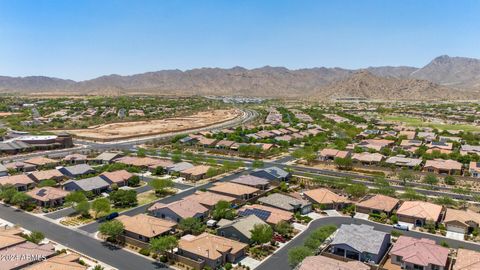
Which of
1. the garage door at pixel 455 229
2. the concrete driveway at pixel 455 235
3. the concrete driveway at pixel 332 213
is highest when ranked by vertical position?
the garage door at pixel 455 229

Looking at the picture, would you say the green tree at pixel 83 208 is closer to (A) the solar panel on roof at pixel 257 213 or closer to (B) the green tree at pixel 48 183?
(B) the green tree at pixel 48 183

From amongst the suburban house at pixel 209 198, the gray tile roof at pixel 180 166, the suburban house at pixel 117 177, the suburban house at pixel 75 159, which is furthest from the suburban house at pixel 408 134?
the suburban house at pixel 75 159

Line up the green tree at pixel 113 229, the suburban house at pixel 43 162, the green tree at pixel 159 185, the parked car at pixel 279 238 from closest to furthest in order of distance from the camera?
the green tree at pixel 113 229, the parked car at pixel 279 238, the green tree at pixel 159 185, the suburban house at pixel 43 162

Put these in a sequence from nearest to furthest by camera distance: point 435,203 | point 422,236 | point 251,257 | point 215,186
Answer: point 251,257 < point 422,236 < point 435,203 < point 215,186

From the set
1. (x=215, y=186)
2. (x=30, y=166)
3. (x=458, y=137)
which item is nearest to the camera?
(x=215, y=186)

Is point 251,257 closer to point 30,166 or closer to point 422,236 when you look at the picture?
point 422,236

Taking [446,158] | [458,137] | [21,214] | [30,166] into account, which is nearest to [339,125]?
[458,137]

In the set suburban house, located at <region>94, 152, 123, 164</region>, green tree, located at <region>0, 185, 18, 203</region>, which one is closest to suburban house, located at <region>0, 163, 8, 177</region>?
green tree, located at <region>0, 185, 18, 203</region>
